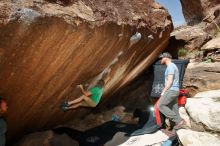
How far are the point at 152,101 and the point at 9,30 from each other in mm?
6574

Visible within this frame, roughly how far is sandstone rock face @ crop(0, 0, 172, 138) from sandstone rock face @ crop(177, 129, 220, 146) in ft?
9.29

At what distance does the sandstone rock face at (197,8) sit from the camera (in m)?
15.9

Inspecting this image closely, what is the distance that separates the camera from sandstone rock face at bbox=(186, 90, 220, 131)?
6.67m

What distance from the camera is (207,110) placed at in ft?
22.8

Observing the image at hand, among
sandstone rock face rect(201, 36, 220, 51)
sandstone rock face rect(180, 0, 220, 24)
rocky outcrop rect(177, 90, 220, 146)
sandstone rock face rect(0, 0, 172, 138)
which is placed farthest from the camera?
sandstone rock face rect(180, 0, 220, 24)

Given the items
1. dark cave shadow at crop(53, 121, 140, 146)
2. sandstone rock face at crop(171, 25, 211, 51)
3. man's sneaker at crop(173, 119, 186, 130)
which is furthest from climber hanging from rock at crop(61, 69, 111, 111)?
sandstone rock face at crop(171, 25, 211, 51)

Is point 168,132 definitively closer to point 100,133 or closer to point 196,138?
point 196,138

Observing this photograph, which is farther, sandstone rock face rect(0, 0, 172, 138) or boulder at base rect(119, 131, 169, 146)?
boulder at base rect(119, 131, 169, 146)

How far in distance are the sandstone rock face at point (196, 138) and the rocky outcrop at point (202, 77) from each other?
2905 millimetres

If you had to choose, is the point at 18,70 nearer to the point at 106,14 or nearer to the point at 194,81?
the point at 106,14

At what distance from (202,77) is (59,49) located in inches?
218

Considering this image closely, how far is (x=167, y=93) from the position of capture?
7379 millimetres

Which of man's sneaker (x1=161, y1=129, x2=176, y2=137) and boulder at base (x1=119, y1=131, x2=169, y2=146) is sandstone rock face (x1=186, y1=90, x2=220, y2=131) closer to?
man's sneaker (x1=161, y1=129, x2=176, y2=137)

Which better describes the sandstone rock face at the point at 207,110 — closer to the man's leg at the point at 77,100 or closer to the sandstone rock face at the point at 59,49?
the sandstone rock face at the point at 59,49
